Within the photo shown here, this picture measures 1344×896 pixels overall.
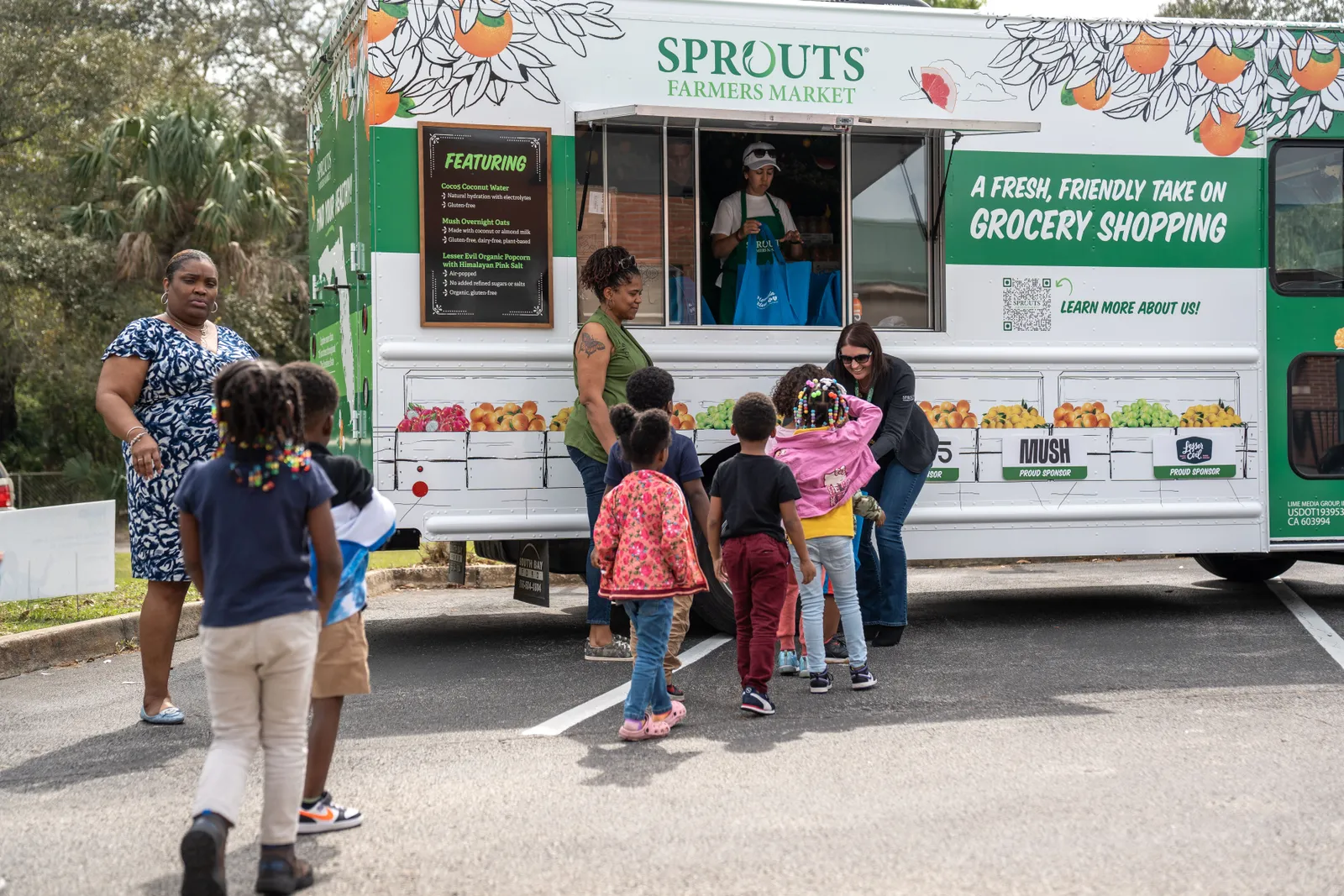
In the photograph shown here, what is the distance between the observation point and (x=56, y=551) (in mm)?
7711

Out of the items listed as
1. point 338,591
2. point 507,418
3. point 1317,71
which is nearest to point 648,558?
point 338,591

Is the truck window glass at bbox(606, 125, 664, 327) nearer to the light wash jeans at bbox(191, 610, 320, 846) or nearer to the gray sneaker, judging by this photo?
the gray sneaker

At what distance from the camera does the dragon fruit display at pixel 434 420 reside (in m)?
6.82

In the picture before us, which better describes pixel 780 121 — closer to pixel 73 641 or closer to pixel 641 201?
pixel 641 201

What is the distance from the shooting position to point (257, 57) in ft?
106

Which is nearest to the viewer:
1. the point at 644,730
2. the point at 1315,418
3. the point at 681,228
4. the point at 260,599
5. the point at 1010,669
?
the point at 260,599

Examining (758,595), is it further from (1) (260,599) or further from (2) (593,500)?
(1) (260,599)

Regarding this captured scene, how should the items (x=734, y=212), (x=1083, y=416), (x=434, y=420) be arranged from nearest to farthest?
(x=434, y=420)
(x=1083, y=416)
(x=734, y=212)

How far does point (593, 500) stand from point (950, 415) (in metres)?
2.04

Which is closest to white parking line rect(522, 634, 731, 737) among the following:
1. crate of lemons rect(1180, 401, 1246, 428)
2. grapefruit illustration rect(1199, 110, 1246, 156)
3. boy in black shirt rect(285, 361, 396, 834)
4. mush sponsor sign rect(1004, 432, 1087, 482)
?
boy in black shirt rect(285, 361, 396, 834)

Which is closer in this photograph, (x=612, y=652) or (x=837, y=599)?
(x=837, y=599)

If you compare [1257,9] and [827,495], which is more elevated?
[1257,9]

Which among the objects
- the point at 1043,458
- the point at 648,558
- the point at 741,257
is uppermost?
the point at 741,257

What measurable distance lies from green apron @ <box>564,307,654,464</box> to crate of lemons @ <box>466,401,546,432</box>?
0.95ft
